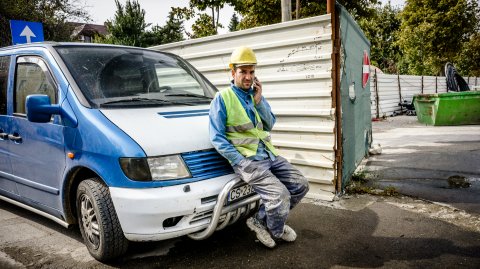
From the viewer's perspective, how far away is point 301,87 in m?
4.36

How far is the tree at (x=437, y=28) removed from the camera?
2261 cm

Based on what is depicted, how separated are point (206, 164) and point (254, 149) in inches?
18.5

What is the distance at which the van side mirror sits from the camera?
109 inches

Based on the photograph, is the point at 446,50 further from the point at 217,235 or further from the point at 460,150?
the point at 217,235

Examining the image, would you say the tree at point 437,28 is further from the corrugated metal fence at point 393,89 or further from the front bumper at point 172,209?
the front bumper at point 172,209

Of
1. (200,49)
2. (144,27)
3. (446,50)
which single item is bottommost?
(200,49)

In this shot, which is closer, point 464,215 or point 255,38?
point 464,215

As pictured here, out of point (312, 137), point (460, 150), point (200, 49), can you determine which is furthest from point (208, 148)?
point (460, 150)

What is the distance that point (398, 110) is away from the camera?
17.0 m

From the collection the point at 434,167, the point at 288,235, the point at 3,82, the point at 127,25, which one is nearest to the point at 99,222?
the point at 288,235

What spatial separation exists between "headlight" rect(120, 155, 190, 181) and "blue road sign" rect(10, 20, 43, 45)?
18.4ft

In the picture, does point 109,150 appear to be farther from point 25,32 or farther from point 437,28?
point 437,28

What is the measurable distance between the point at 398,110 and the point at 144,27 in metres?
17.4

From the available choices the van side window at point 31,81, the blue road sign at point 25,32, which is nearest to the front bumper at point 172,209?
the van side window at point 31,81
